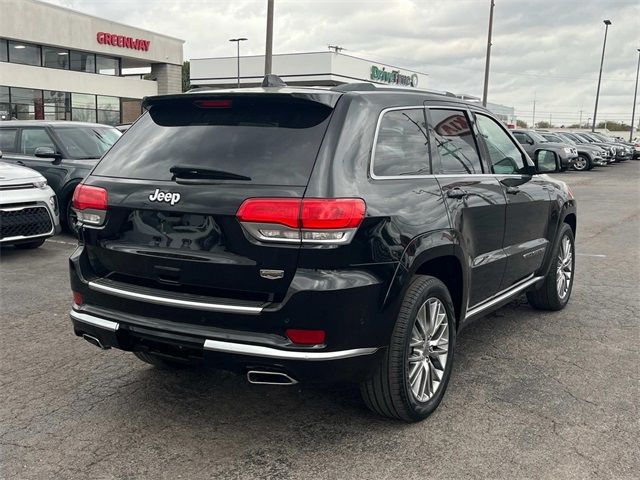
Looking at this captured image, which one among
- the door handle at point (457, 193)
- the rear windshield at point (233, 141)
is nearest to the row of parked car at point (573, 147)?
the door handle at point (457, 193)

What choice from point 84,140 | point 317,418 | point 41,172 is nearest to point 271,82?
point 317,418

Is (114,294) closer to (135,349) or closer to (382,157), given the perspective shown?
(135,349)

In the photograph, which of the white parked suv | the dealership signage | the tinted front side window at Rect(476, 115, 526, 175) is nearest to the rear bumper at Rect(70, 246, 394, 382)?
the tinted front side window at Rect(476, 115, 526, 175)

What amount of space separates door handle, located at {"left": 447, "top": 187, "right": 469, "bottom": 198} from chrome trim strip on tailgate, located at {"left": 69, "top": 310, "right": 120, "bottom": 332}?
2020 mm

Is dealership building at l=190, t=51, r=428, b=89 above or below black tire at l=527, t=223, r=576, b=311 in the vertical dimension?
above

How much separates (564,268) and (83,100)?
33253 mm

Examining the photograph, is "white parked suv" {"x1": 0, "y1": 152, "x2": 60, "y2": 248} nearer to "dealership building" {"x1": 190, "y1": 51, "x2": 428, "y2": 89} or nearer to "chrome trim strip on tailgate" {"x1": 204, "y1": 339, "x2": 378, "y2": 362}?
"chrome trim strip on tailgate" {"x1": 204, "y1": 339, "x2": 378, "y2": 362}

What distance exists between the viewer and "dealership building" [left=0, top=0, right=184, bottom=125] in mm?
30719

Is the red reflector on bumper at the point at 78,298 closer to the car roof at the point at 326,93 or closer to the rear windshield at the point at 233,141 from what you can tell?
the rear windshield at the point at 233,141

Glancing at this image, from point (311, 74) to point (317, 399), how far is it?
161 ft

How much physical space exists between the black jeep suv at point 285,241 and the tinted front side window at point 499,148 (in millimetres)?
851

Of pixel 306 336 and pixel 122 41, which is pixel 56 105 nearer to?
pixel 122 41

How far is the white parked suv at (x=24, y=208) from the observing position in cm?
771

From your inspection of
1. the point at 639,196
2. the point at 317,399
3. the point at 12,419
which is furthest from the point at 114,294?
the point at 639,196
